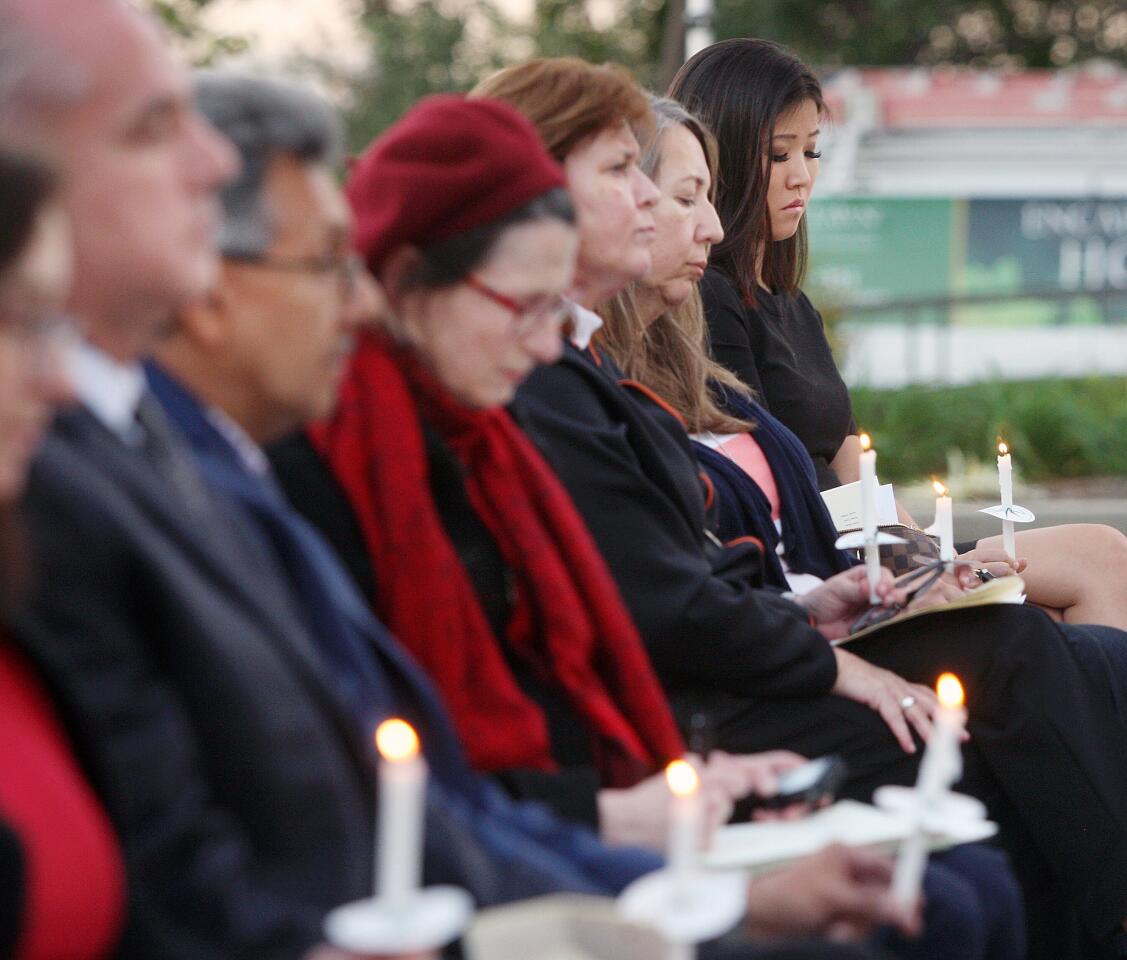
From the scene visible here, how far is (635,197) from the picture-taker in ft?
10.4

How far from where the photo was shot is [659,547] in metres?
3.02

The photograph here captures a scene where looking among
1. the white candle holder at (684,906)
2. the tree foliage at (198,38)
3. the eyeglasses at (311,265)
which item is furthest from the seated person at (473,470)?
the tree foliage at (198,38)

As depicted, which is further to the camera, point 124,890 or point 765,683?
point 765,683

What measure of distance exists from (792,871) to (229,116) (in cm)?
114

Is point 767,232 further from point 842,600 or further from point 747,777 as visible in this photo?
point 747,777

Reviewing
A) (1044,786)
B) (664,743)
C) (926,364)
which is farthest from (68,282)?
(926,364)

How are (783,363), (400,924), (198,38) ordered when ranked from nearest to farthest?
(400,924), (783,363), (198,38)

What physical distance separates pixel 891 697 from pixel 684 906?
5.78ft

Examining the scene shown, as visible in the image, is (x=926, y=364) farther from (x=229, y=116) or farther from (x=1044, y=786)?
(x=229, y=116)

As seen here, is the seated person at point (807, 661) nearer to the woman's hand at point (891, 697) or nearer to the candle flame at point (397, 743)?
the woman's hand at point (891, 697)

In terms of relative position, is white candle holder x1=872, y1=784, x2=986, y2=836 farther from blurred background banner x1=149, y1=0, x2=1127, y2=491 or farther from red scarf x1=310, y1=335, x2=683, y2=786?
blurred background banner x1=149, y1=0, x2=1127, y2=491

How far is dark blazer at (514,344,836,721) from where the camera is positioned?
117 inches

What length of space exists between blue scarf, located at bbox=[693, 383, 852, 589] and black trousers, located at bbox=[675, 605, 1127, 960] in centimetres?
57

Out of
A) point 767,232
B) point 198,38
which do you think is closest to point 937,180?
point 198,38
